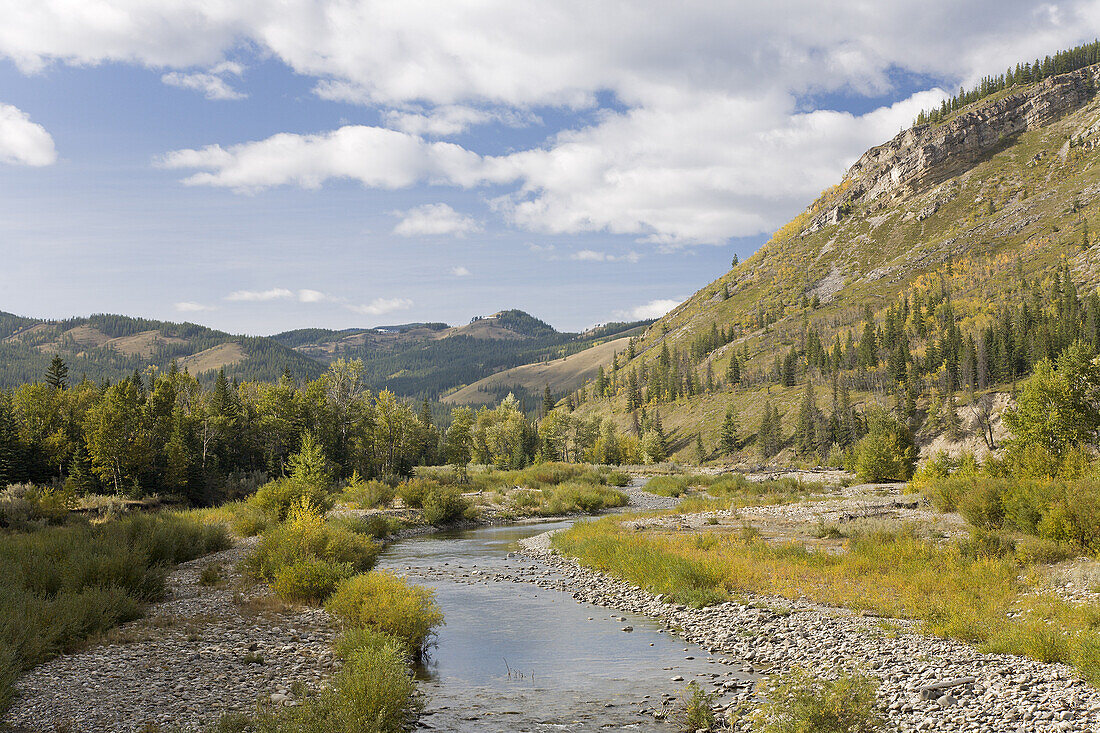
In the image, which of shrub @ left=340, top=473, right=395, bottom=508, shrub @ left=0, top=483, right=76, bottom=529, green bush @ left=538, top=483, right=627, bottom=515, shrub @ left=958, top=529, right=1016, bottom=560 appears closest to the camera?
shrub @ left=958, top=529, right=1016, bottom=560

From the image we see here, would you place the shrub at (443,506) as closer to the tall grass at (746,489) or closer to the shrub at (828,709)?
the tall grass at (746,489)

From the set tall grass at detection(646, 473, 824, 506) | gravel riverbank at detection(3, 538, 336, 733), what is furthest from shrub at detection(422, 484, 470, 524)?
gravel riverbank at detection(3, 538, 336, 733)

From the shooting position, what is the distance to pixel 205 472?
6431 cm

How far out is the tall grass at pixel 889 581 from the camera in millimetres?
13797

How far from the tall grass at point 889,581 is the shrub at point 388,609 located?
9833 mm

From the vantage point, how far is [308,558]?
74.1 ft

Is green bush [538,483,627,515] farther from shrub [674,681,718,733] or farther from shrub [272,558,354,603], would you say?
shrub [674,681,718,733]

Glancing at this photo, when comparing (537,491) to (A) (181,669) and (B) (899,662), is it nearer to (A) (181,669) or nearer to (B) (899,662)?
(A) (181,669)

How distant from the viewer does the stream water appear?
1316 cm

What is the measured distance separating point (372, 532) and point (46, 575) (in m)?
23.6

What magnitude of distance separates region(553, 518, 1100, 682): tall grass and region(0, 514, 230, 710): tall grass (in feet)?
62.1

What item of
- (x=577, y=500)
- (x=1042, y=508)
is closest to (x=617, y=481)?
(x=577, y=500)

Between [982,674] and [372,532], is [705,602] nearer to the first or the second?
[982,674]

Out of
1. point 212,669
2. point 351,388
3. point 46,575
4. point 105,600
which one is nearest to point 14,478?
point 351,388
